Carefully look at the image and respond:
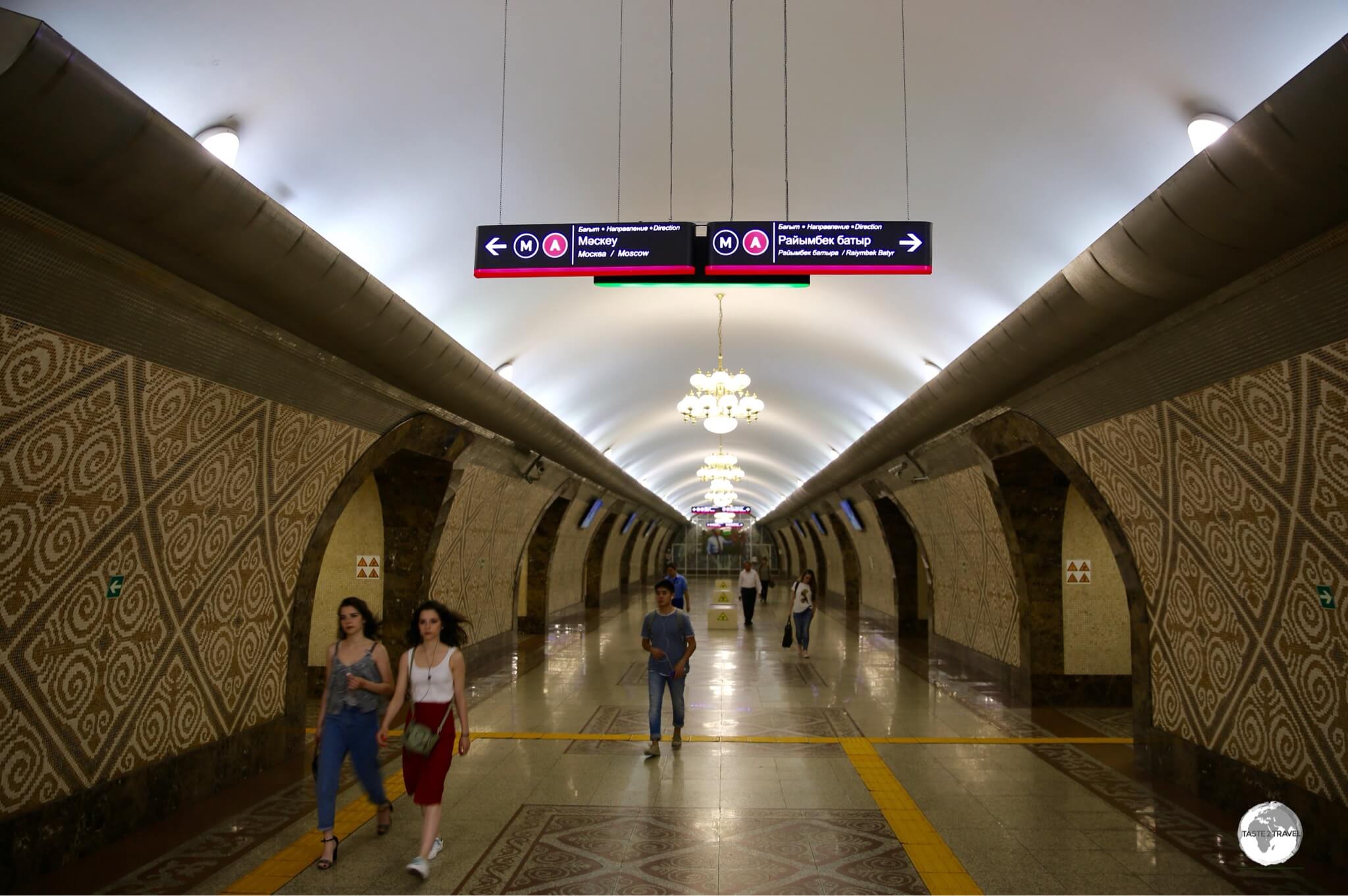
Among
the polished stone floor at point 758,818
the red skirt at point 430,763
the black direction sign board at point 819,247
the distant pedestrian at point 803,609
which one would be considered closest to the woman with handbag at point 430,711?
the red skirt at point 430,763

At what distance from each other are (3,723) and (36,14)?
112 inches

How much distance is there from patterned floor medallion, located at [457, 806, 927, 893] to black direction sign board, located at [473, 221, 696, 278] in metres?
2.88

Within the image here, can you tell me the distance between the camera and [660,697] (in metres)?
6.54

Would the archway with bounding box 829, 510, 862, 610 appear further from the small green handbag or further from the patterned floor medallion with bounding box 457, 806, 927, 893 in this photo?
the small green handbag

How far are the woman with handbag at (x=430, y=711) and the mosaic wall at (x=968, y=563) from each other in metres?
6.54

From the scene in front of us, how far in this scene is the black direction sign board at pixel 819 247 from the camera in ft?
15.1

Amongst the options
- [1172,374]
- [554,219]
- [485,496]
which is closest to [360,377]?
[554,219]

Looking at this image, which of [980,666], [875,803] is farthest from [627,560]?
[875,803]

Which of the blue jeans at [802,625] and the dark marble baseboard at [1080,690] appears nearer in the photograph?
the dark marble baseboard at [1080,690]

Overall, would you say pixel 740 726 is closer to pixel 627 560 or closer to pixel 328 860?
pixel 328 860

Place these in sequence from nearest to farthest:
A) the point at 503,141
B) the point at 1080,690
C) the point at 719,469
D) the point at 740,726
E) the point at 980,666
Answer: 1. the point at 503,141
2. the point at 740,726
3. the point at 1080,690
4. the point at 980,666
5. the point at 719,469

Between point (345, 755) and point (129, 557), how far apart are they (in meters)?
1.45

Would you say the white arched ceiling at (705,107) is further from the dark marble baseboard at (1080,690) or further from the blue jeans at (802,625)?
the blue jeans at (802,625)

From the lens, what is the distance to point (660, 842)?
14.8ft
